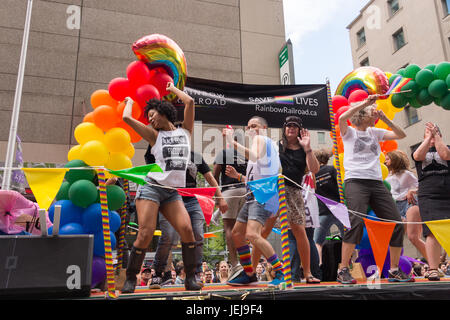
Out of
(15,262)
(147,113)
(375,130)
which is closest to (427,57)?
(375,130)

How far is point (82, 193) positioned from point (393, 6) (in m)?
26.1

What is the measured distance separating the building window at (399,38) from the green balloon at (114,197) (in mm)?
23713

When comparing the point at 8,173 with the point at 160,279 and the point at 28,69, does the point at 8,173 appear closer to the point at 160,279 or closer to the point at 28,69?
the point at 160,279

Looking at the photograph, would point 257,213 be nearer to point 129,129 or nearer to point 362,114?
point 362,114

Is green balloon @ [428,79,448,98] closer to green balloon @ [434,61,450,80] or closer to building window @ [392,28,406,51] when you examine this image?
green balloon @ [434,61,450,80]

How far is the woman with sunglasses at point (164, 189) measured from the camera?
3.28 m

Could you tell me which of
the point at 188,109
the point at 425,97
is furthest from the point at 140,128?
the point at 425,97

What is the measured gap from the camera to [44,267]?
114 inches

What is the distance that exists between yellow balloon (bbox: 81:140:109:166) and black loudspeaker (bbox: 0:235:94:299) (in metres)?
1.82

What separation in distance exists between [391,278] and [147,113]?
309 cm

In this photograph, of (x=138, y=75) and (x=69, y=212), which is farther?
(x=138, y=75)

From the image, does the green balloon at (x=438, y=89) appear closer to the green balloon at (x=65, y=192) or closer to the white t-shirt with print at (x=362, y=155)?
the white t-shirt with print at (x=362, y=155)

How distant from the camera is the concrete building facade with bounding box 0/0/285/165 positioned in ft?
40.6

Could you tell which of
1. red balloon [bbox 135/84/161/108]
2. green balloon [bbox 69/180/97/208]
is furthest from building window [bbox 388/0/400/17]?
green balloon [bbox 69/180/97/208]
